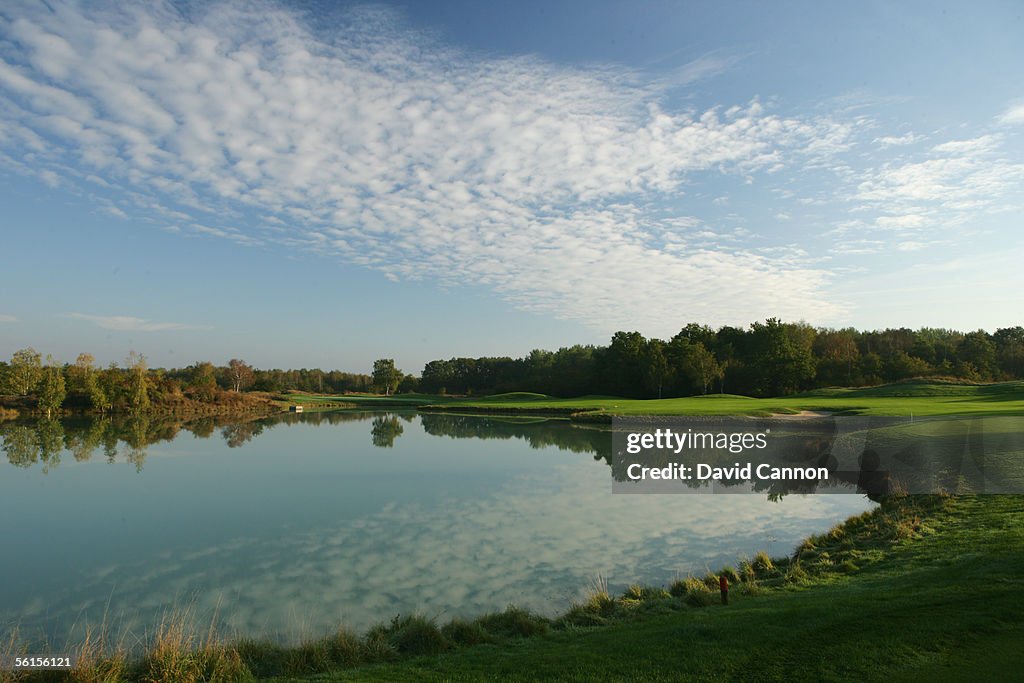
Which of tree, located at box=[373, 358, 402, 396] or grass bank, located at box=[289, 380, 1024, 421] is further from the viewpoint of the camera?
tree, located at box=[373, 358, 402, 396]

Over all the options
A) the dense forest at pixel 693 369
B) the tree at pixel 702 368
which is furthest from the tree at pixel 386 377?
the tree at pixel 702 368

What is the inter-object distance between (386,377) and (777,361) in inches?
3349

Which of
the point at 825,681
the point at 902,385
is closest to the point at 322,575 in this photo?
the point at 825,681

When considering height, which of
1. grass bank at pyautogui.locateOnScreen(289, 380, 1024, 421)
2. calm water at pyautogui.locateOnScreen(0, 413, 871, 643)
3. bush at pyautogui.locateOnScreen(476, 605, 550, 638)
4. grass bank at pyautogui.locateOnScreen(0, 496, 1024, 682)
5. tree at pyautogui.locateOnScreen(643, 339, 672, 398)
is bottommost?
calm water at pyautogui.locateOnScreen(0, 413, 871, 643)

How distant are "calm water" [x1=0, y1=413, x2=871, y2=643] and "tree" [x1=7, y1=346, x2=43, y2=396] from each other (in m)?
34.7

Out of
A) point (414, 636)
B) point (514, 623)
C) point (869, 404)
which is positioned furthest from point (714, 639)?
point (869, 404)

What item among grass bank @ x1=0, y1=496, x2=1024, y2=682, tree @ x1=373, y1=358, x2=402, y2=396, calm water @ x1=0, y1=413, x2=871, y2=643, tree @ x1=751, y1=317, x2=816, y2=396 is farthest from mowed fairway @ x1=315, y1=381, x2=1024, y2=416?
tree @ x1=373, y1=358, x2=402, y2=396

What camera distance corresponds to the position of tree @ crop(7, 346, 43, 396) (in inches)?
2185

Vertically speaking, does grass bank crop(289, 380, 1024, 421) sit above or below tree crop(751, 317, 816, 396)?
below

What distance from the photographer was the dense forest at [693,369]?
56844mm

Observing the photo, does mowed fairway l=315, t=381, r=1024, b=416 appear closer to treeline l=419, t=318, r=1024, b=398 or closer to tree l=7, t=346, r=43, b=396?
treeline l=419, t=318, r=1024, b=398

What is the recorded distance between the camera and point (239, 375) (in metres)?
105

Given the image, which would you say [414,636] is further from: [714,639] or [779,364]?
[779,364]

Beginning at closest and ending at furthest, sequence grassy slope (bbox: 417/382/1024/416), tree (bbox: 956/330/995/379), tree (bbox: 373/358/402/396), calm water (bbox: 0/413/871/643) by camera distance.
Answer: calm water (bbox: 0/413/871/643) < grassy slope (bbox: 417/382/1024/416) < tree (bbox: 956/330/995/379) < tree (bbox: 373/358/402/396)
